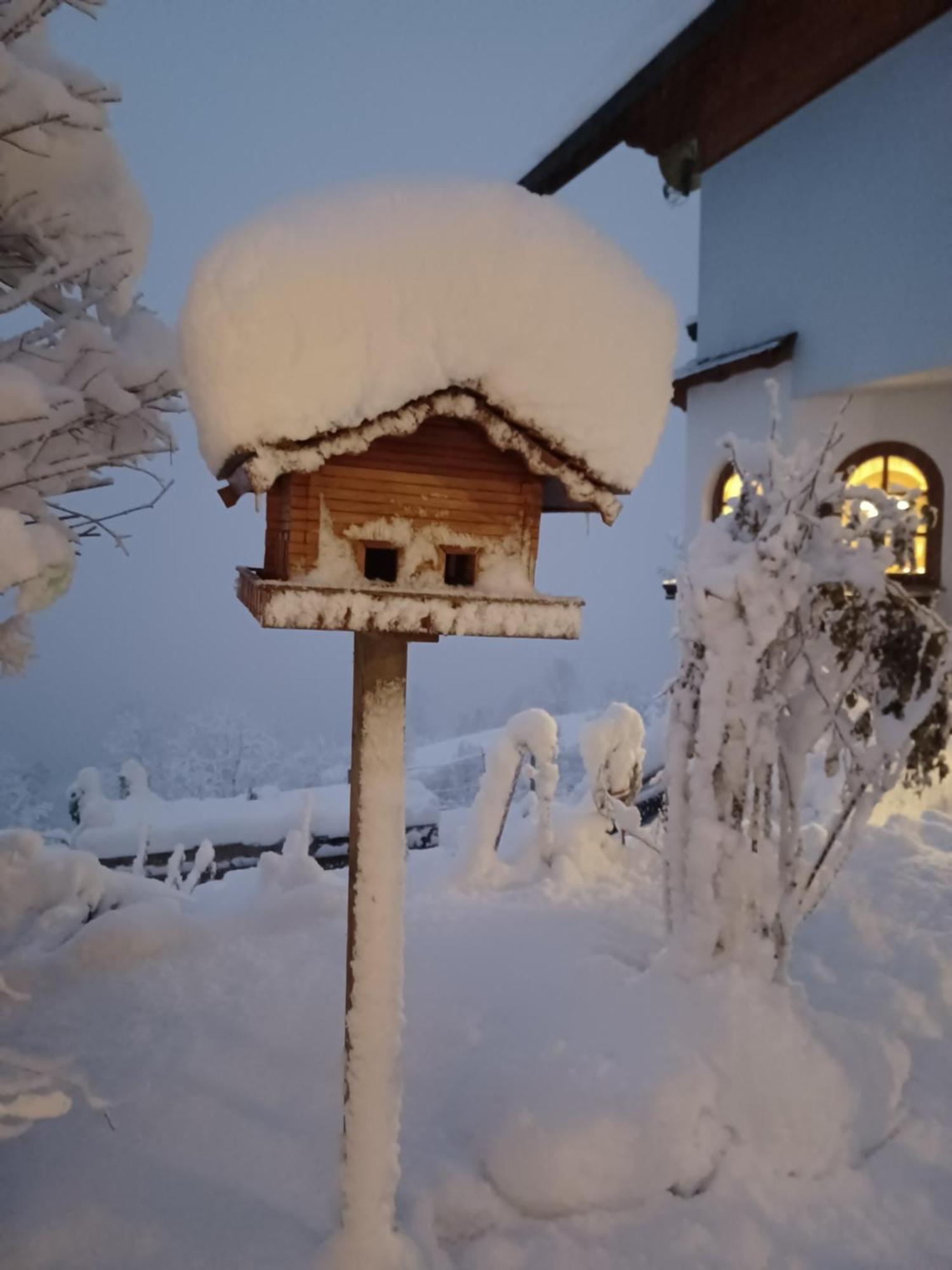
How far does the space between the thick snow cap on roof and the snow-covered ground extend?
187 centimetres

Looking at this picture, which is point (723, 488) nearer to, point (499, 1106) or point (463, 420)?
point (499, 1106)

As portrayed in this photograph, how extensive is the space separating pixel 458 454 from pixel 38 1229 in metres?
2.79

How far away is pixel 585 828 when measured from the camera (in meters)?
7.14

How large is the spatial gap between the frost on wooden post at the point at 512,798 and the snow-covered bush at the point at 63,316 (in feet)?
14.7

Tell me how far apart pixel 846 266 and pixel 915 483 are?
7.76ft

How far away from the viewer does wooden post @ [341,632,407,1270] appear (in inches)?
101

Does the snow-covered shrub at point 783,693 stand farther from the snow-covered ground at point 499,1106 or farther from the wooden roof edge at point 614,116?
the wooden roof edge at point 614,116

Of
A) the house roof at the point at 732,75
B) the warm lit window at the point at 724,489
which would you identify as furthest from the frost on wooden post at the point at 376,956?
the house roof at the point at 732,75

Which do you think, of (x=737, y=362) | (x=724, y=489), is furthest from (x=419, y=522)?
(x=724, y=489)

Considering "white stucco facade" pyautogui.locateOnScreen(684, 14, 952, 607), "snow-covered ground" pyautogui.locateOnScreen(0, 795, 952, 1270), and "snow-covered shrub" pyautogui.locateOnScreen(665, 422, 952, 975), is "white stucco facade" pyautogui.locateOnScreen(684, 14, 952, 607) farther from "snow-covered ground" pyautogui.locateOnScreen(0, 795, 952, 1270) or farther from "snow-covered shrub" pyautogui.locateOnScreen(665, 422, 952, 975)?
"snow-covered ground" pyautogui.locateOnScreen(0, 795, 952, 1270)

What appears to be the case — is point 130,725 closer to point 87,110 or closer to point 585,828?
point 585,828

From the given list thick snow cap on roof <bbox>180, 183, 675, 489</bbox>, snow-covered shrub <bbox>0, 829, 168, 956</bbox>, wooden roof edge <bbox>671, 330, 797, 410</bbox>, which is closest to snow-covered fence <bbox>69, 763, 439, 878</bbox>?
snow-covered shrub <bbox>0, 829, 168, 956</bbox>

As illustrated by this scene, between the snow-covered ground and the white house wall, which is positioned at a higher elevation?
the white house wall

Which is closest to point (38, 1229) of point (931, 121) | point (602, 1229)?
point (602, 1229)
